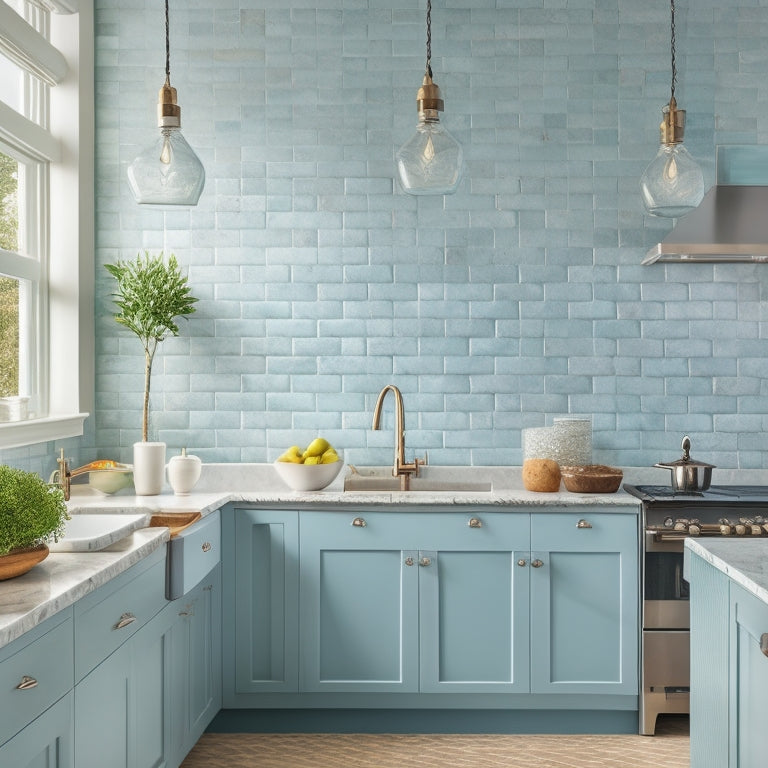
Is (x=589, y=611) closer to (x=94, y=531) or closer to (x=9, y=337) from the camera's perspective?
(x=94, y=531)

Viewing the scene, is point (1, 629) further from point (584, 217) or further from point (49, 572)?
point (584, 217)

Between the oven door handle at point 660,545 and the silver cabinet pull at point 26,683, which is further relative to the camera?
the oven door handle at point 660,545

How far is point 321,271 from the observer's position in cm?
397

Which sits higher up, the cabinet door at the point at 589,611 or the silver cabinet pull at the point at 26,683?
the silver cabinet pull at the point at 26,683

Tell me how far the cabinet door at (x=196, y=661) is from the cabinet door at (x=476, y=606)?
871 mm

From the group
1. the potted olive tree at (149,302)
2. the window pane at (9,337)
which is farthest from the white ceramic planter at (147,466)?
the window pane at (9,337)

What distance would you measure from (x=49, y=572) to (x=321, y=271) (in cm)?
228

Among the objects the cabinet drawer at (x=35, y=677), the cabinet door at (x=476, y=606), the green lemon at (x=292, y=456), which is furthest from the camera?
the green lemon at (x=292, y=456)

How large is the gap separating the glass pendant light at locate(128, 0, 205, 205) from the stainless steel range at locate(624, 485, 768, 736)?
7.32 ft

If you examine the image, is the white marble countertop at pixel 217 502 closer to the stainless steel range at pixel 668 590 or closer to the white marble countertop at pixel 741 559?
the stainless steel range at pixel 668 590

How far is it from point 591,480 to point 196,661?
1.82 m

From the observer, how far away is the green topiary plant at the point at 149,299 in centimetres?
370

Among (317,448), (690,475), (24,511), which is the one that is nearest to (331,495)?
(317,448)

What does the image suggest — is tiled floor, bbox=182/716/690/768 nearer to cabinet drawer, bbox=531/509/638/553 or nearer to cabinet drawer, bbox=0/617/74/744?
cabinet drawer, bbox=531/509/638/553
